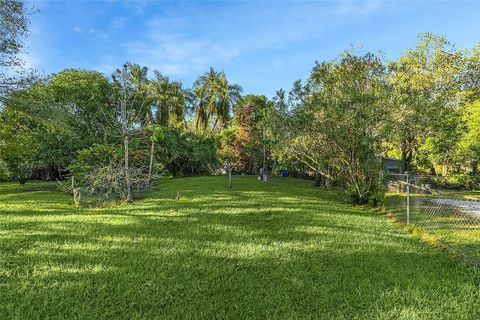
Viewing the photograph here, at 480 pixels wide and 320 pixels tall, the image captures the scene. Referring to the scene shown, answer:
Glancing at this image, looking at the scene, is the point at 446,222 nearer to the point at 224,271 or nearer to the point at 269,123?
the point at 224,271

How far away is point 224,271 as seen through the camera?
4.38 m

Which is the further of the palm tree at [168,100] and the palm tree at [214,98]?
the palm tree at [214,98]

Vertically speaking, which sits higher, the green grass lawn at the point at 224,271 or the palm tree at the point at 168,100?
the palm tree at the point at 168,100

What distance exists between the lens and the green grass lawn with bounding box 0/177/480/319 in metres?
3.38

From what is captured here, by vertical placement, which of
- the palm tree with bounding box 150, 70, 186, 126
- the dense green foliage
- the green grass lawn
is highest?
the palm tree with bounding box 150, 70, 186, 126

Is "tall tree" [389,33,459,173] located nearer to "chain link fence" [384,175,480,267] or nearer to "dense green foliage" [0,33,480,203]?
"dense green foliage" [0,33,480,203]

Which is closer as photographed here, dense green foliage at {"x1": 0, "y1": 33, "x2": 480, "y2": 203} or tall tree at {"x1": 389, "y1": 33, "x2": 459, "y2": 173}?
dense green foliage at {"x1": 0, "y1": 33, "x2": 480, "y2": 203}

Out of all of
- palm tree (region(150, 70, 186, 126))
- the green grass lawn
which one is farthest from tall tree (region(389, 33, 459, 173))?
palm tree (region(150, 70, 186, 126))

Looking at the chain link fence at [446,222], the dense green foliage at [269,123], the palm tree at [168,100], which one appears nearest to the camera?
the chain link fence at [446,222]

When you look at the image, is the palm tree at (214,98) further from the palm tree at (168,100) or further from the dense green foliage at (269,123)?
the palm tree at (168,100)

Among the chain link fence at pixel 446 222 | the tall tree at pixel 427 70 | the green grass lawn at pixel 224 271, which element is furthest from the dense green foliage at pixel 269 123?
the green grass lawn at pixel 224 271

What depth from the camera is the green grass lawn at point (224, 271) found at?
3377mm

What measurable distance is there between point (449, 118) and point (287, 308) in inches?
802

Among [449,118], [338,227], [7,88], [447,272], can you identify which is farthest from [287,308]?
[449,118]
